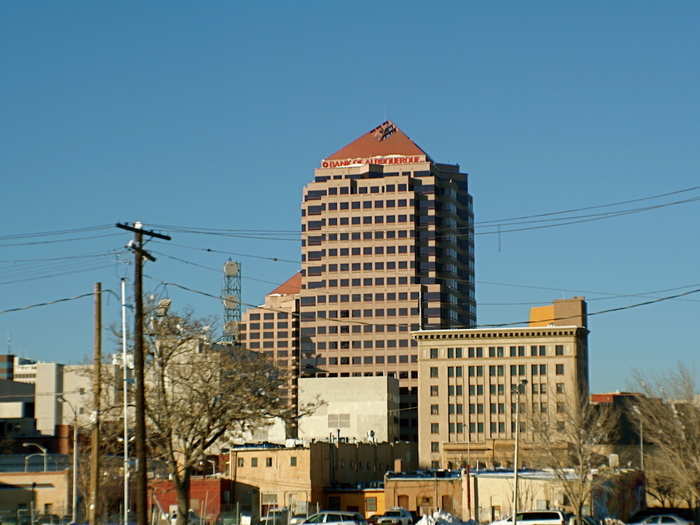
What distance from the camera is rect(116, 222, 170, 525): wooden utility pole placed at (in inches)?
1632

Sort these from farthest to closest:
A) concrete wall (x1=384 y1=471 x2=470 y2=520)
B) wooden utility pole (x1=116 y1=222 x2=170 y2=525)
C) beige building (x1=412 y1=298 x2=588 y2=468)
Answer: beige building (x1=412 y1=298 x2=588 y2=468) < concrete wall (x1=384 y1=471 x2=470 y2=520) < wooden utility pole (x1=116 y1=222 x2=170 y2=525)

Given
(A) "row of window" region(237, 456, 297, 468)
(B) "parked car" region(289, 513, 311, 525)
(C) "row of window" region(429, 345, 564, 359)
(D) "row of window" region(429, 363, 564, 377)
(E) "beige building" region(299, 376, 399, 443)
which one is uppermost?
(C) "row of window" region(429, 345, 564, 359)

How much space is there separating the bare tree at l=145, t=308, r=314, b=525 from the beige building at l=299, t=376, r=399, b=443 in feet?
Answer: 406

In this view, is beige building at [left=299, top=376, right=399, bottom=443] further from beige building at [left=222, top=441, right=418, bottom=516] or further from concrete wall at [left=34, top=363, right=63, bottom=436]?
beige building at [left=222, top=441, right=418, bottom=516]

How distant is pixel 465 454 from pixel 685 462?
107213mm

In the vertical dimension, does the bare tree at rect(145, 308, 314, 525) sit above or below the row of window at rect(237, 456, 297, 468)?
above

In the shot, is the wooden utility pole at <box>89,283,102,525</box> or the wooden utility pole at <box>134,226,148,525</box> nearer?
the wooden utility pole at <box>134,226,148,525</box>

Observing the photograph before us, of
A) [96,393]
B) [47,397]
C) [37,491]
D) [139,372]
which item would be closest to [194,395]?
[96,393]

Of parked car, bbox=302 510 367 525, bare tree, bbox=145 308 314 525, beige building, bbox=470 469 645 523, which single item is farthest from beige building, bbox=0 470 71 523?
bare tree, bbox=145 308 314 525

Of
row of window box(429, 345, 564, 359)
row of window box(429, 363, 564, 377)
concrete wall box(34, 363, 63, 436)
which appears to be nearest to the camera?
concrete wall box(34, 363, 63, 436)

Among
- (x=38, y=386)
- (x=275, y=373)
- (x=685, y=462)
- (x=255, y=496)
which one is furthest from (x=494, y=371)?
(x=275, y=373)

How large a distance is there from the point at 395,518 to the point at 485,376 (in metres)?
110

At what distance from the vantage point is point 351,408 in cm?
Answer: 18688

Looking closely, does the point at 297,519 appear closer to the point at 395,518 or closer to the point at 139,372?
the point at 395,518
